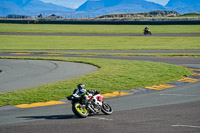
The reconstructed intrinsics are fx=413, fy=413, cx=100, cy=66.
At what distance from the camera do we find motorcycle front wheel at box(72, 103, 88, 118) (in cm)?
1423

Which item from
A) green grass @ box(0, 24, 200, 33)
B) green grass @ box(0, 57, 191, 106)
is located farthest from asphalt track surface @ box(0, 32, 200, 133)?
green grass @ box(0, 24, 200, 33)

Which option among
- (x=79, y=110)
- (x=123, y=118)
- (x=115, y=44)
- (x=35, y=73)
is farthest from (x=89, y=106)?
(x=115, y=44)

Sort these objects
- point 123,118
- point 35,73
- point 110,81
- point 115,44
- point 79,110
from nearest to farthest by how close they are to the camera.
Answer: point 79,110
point 123,118
point 110,81
point 35,73
point 115,44

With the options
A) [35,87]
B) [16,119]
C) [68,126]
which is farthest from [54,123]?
[35,87]

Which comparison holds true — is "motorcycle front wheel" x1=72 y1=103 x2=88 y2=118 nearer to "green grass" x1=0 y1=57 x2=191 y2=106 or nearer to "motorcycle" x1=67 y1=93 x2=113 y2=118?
"motorcycle" x1=67 y1=93 x2=113 y2=118

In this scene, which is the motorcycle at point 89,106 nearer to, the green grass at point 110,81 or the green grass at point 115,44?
the green grass at point 110,81

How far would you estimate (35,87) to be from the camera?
2211cm

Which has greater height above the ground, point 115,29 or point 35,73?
point 115,29

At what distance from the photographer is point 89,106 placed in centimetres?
1457

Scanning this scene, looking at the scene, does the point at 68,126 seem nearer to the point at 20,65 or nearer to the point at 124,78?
the point at 124,78

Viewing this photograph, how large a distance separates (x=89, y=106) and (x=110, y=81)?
9.60 meters

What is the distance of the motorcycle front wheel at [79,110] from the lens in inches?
560

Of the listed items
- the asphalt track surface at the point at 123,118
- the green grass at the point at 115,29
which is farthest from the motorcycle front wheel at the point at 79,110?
the green grass at the point at 115,29

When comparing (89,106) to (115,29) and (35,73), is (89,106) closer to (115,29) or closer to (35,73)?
(35,73)
